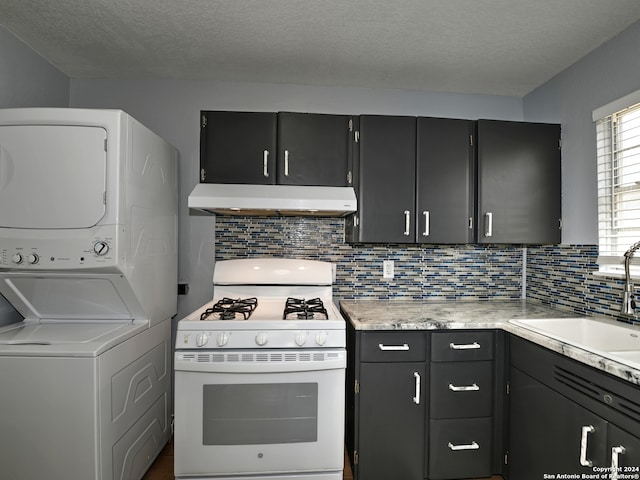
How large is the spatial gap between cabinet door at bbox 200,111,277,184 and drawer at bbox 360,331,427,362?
1114 millimetres

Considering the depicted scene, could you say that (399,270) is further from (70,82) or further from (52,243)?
(70,82)

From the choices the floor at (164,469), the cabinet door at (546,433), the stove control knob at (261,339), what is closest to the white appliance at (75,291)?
the floor at (164,469)

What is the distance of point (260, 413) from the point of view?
182 cm

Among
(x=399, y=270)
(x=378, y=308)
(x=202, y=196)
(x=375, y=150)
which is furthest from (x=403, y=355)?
(x=202, y=196)

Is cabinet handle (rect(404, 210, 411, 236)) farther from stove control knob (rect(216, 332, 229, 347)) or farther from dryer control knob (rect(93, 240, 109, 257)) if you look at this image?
dryer control knob (rect(93, 240, 109, 257))

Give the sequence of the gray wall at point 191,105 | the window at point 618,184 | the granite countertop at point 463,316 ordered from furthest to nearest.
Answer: the gray wall at point 191,105, the window at point 618,184, the granite countertop at point 463,316

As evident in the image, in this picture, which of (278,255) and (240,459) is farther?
(278,255)

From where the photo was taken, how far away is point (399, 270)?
263cm

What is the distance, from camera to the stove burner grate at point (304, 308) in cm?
194

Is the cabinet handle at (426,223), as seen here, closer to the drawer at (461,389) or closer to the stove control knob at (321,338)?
the drawer at (461,389)

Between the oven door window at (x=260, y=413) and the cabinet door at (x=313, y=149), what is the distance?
1.19 m

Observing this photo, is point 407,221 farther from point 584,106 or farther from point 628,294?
point 584,106

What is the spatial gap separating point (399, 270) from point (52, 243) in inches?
81.0

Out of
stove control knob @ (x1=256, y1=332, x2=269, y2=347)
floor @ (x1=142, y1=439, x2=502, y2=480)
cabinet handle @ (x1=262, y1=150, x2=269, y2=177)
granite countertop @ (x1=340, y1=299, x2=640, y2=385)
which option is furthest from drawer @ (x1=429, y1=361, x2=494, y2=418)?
cabinet handle @ (x1=262, y1=150, x2=269, y2=177)
